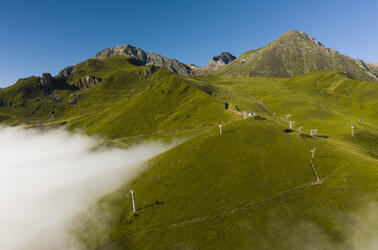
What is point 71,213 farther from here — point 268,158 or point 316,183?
point 316,183

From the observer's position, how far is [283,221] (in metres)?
74.3

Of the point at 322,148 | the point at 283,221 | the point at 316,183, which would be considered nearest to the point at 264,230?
the point at 283,221

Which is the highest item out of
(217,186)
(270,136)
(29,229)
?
(270,136)

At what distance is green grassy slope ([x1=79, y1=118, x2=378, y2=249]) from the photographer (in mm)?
71250

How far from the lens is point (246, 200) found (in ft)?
282

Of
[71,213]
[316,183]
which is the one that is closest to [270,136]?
[316,183]

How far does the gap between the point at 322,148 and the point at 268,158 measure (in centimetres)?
3236

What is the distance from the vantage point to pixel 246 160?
357ft

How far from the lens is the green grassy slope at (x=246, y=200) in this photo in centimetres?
7125

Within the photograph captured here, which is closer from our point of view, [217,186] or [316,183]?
[316,183]

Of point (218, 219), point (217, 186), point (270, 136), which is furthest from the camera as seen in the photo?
point (270, 136)

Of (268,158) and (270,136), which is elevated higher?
(270,136)

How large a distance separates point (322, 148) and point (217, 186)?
6552 cm

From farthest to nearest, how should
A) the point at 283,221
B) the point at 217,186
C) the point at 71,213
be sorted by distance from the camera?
the point at 71,213 → the point at 217,186 → the point at 283,221
